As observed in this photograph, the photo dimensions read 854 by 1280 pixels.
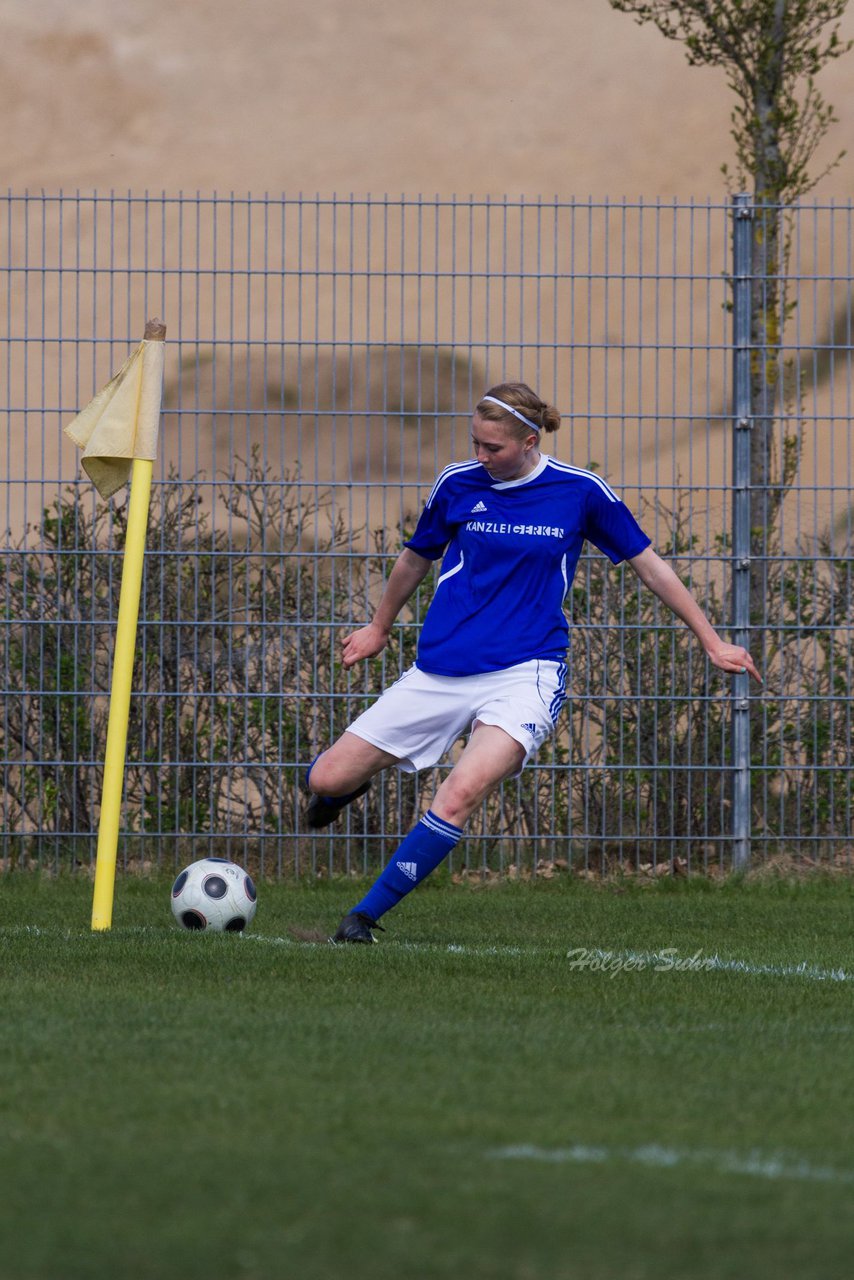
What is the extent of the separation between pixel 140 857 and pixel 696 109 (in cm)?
971

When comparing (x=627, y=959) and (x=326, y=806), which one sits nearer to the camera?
(x=627, y=959)

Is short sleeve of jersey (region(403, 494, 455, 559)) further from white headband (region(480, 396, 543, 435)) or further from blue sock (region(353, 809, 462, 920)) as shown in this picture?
blue sock (region(353, 809, 462, 920))

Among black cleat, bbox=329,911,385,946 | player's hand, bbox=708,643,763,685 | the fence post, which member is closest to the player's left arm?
player's hand, bbox=708,643,763,685

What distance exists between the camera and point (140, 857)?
8.16m

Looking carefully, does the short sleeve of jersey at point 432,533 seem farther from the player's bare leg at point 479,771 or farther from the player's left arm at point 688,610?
the player's bare leg at point 479,771

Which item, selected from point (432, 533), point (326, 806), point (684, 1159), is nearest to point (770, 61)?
point (432, 533)

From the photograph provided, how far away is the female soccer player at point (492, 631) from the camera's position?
568cm

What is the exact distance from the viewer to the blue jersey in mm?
5785

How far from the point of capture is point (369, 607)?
27.0 ft

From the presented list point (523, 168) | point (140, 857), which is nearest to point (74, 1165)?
point (140, 857)

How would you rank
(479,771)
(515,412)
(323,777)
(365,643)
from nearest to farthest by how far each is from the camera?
1. (479,771)
2. (515,412)
3. (323,777)
4. (365,643)

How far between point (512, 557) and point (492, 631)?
251 mm

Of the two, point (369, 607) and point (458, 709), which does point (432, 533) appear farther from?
point (369, 607)

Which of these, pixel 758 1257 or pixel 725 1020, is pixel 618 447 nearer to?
pixel 725 1020
